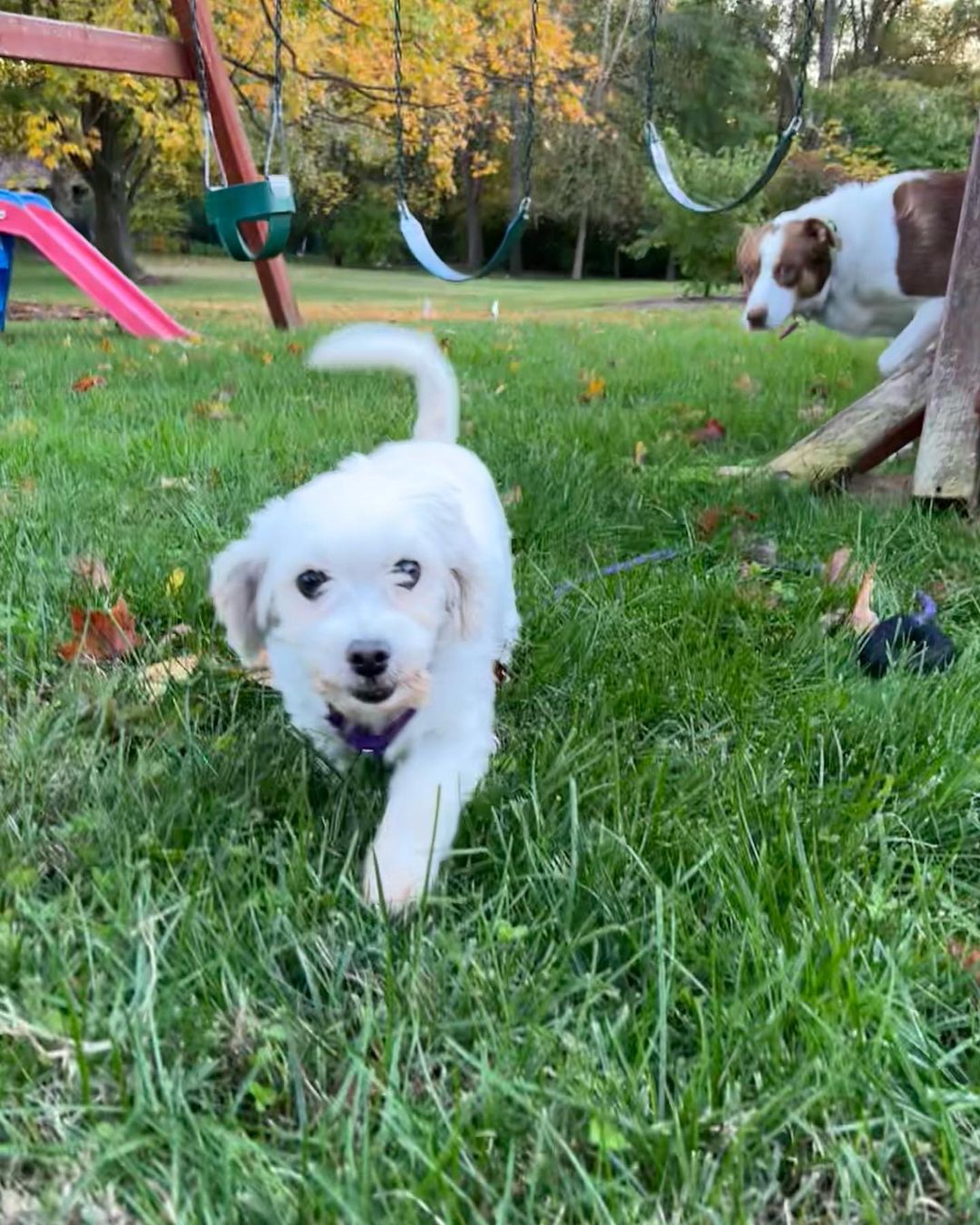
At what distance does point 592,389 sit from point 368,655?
174 inches

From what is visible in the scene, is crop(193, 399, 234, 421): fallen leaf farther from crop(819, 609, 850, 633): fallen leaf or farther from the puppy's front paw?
the puppy's front paw

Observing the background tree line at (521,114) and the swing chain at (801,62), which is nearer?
the swing chain at (801,62)

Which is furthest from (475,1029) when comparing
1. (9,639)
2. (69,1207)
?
(9,639)

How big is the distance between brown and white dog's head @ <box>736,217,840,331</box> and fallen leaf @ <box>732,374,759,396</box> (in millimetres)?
314

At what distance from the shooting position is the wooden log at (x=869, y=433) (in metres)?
3.54

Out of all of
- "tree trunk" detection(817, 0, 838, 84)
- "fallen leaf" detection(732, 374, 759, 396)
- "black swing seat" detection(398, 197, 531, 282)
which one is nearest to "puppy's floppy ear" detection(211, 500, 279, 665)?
"black swing seat" detection(398, 197, 531, 282)

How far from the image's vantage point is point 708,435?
14.9 ft

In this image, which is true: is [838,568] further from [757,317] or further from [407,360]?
[757,317]

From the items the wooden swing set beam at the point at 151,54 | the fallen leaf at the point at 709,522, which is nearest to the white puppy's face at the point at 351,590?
the fallen leaf at the point at 709,522

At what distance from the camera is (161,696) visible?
2059mm

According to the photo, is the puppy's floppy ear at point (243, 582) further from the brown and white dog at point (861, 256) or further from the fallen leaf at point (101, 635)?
the brown and white dog at point (861, 256)

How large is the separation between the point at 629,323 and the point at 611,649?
1141cm

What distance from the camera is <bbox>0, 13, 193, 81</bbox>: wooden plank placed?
20.8 ft

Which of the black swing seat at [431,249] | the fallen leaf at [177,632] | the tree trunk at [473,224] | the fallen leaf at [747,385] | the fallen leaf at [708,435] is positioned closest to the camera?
the fallen leaf at [177,632]
